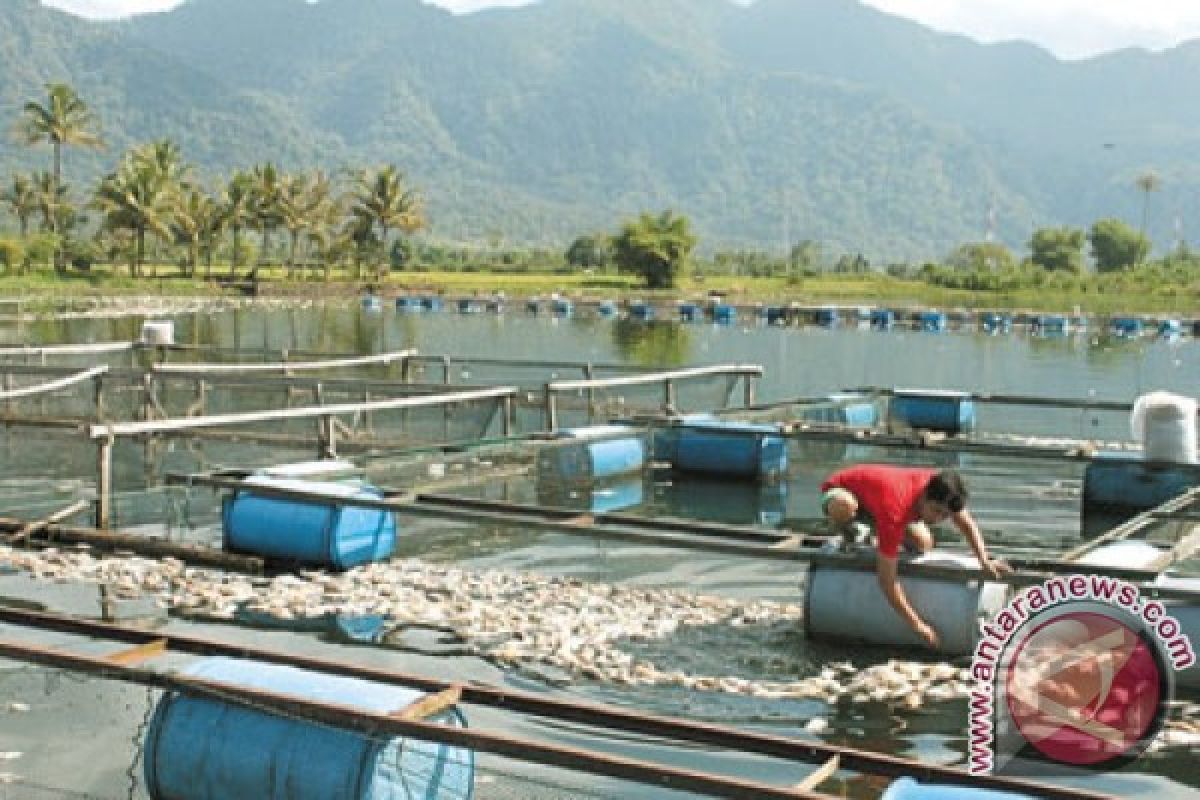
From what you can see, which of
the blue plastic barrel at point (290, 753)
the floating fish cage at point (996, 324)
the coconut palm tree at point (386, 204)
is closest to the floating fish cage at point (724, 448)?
the blue plastic barrel at point (290, 753)

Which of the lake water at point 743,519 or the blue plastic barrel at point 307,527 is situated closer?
the lake water at point 743,519

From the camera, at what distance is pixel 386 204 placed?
108125mm

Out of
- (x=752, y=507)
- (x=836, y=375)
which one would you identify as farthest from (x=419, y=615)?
(x=836, y=375)

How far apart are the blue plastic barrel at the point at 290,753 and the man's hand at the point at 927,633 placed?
4.89 metres

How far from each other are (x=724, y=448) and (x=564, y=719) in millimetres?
15049

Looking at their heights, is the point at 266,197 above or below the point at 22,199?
above

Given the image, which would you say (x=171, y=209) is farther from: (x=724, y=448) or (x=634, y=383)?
(x=724, y=448)

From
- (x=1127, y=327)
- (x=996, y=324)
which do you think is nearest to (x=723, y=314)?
(x=996, y=324)

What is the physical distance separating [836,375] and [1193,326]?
4009 centimetres

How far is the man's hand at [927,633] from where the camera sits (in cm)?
1166

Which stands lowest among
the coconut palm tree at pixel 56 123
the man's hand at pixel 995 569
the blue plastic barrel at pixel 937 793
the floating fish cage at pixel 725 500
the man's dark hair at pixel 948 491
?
the floating fish cage at pixel 725 500

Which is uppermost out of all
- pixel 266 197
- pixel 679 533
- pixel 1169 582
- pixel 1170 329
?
pixel 266 197

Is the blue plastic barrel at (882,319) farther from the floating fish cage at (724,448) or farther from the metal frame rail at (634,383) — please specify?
the floating fish cage at (724,448)

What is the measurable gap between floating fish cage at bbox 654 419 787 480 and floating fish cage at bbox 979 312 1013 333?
64.3 meters
